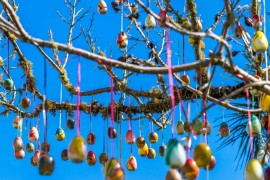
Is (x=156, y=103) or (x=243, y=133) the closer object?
(x=156, y=103)

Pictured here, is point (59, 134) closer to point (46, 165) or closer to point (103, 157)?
point (103, 157)

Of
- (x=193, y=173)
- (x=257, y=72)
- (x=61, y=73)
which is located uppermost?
(x=61, y=73)

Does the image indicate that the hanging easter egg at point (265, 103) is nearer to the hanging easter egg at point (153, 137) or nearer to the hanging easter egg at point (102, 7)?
the hanging easter egg at point (153, 137)

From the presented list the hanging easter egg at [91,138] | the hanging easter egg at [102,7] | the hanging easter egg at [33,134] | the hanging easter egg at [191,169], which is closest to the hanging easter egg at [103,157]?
the hanging easter egg at [91,138]

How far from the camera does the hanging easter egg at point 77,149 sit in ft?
7.03

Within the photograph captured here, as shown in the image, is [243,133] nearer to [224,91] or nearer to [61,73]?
[224,91]

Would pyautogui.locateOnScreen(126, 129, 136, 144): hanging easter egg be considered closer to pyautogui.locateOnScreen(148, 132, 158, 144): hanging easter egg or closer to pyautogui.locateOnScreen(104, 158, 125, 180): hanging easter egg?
pyautogui.locateOnScreen(148, 132, 158, 144): hanging easter egg

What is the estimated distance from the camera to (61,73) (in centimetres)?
434

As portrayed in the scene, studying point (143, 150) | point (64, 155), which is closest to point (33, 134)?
point (64, 155)

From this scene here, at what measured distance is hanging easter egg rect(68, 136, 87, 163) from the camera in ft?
7.03

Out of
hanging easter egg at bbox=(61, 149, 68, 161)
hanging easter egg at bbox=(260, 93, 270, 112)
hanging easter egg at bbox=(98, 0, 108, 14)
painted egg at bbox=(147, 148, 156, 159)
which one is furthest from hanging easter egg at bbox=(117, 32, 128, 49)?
hanging easter egg at bbox=(260, 93, 270, 112)

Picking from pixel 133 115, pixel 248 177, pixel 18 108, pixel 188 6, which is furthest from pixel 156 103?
pixel 248 177

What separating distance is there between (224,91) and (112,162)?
1.59 metres

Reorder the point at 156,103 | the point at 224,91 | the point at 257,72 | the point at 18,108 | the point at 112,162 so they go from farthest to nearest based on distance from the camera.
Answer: the point at 18,108, the point at 156,103, the point at 224,91, the point at 257,72, the point at 112,162
